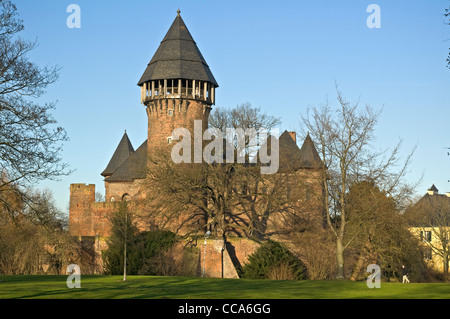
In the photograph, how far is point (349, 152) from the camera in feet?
90.8

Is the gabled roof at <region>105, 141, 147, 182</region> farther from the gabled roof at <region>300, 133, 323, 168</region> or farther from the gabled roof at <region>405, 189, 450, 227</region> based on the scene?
the gabled roof at <region>405, 189, 450, 227</region>

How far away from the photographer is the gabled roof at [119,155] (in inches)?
2036

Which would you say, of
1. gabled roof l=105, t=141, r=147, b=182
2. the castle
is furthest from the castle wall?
gabled roof l=105, t=141, r=147, b=182

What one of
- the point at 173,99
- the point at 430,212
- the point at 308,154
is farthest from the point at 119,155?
the point at 430,212

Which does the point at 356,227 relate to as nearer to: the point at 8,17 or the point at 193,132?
the point at 193,132

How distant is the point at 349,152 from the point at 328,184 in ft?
9.40

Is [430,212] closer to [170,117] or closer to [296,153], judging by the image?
[296,153]

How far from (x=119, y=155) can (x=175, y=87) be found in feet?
42.8

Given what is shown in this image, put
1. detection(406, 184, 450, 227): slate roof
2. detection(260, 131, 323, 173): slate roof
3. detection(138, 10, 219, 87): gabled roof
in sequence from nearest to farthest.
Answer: detection(406, 184, 450, 227): slate roof
detection(260, 131, 323, 173): slate roof
detection(138, 10, 219, 87): gabled roof

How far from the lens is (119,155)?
52.4m

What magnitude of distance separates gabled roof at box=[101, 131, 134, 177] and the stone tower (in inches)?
413

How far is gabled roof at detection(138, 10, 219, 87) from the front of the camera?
4128 centimetres

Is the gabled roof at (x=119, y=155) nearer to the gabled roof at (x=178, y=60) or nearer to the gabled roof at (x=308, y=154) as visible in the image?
the gabled roof at (x=178, y=60)
